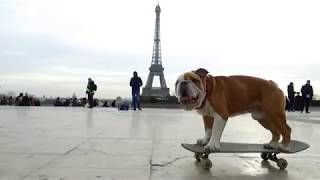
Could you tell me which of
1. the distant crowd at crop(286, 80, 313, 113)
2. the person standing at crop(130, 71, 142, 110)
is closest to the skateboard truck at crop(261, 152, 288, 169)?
the distant crowd at crop(286, 80, 313, 113)

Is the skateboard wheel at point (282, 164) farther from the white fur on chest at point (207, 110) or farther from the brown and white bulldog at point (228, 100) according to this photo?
the white fur on chest at point (207, 110)

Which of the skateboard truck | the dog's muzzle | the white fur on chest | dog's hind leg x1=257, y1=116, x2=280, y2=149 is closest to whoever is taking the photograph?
the dog's muzzle

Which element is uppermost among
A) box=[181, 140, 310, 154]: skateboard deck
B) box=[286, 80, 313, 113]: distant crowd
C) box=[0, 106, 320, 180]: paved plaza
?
box=[286, 80, 313, 113]: distant crowd

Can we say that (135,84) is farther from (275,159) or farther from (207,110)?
(207,110)

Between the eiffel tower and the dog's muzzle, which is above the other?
the eiffel tower

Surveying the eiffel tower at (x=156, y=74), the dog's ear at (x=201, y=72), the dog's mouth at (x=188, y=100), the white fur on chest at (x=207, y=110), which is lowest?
the white fur on chest at (x=207, y=110)

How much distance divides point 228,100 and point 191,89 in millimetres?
579

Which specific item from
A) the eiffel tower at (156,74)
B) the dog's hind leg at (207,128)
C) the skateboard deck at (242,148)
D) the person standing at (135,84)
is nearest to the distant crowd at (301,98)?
the person standing at (135,84)

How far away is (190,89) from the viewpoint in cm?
589

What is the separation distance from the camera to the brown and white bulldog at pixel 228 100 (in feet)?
19.6

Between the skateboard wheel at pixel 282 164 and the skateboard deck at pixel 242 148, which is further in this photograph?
the skateboard deck at pixel 242 148

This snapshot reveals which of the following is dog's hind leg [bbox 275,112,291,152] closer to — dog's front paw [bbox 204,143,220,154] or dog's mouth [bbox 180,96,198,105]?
dog's front paw [bbox 204,143,220,154]

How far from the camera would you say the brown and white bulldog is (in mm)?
5961

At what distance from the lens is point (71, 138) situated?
349 inches
